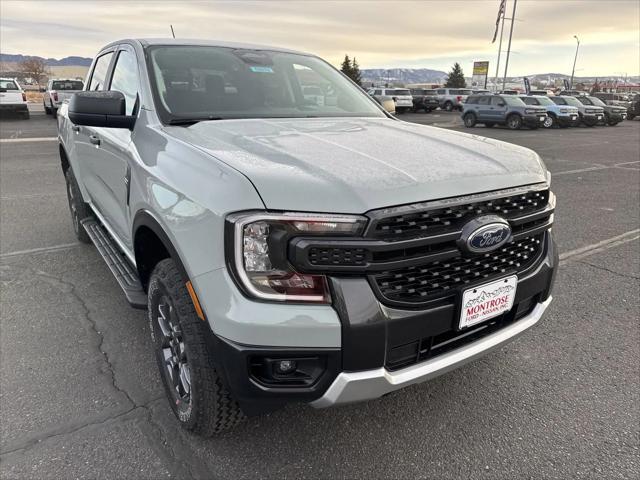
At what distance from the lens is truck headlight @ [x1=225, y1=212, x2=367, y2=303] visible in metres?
1.76

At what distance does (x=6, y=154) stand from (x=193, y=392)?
1201cm

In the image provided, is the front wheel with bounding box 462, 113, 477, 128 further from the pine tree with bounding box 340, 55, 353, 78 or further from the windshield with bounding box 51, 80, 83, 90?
the pine tree with bounding box 340, 55, 353, 78

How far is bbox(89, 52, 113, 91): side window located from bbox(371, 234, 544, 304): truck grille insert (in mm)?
3147

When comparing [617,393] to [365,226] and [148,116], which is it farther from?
[148,116]

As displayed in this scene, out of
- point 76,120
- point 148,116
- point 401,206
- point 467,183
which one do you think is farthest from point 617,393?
point 76,120

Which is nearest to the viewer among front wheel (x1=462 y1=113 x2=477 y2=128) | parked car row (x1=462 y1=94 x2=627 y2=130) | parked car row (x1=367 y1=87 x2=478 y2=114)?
parked car row (x1=462 y1=94 x2=627 y2=130)

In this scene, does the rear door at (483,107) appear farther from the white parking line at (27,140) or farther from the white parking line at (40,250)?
the white parking line at (40,250)

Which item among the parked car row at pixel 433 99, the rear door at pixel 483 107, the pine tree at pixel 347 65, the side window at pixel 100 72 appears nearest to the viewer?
the side window at pixel 100 72

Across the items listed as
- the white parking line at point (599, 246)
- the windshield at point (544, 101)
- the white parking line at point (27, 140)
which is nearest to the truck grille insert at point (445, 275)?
the white parking line at point (599, 246)

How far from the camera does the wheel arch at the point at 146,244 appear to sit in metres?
2.38

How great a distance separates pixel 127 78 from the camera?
10.9ft

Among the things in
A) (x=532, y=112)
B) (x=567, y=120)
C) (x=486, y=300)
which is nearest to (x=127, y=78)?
(x=486, y=300)

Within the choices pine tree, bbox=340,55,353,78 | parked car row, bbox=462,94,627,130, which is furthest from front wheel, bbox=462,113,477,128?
pine tree, bbox=340,55,353,78

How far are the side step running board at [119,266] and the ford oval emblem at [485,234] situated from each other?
1.73 m
